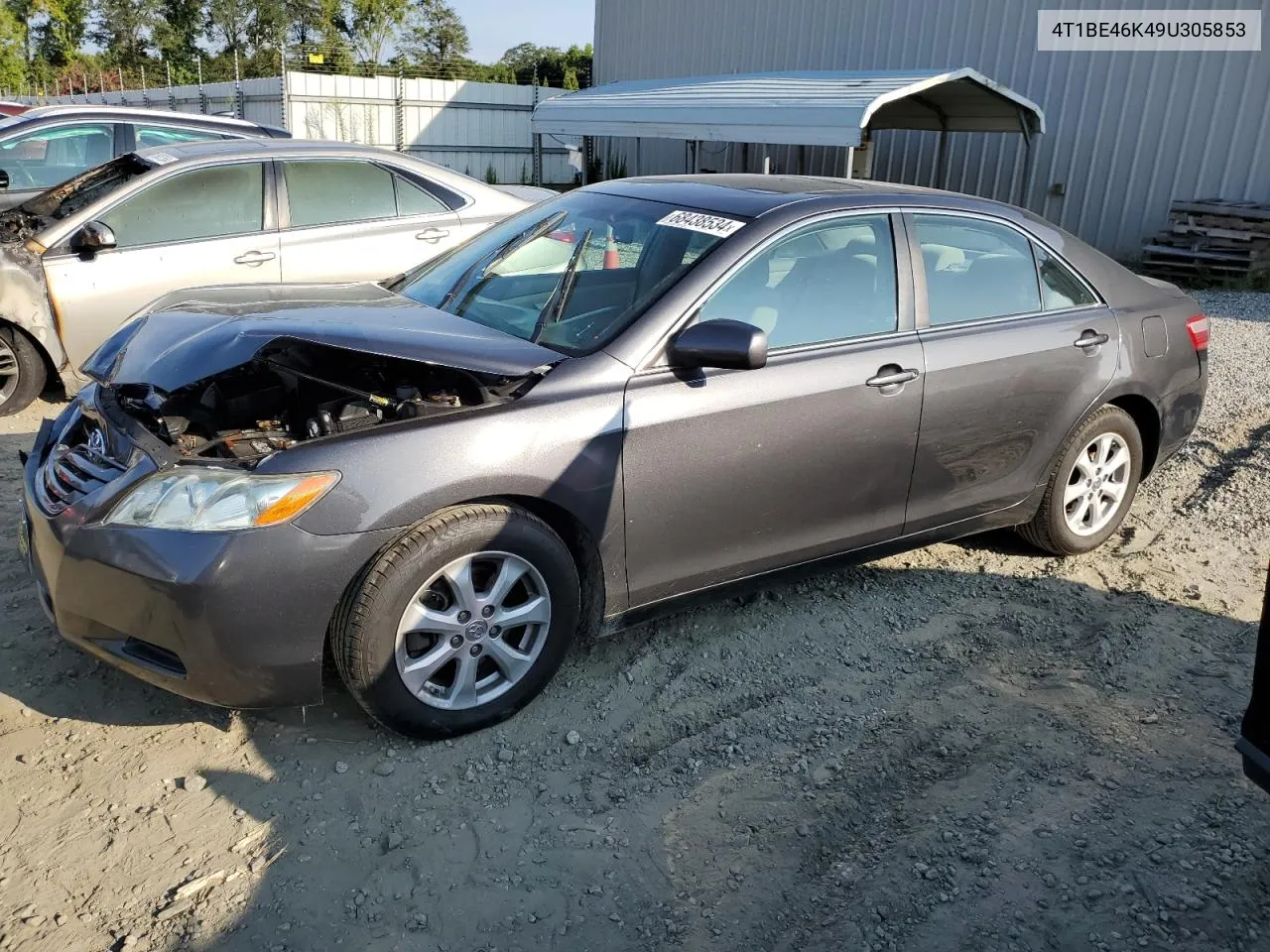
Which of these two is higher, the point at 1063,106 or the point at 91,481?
the point at 1063,106

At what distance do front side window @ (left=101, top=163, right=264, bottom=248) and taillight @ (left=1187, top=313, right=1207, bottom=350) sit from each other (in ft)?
17.4

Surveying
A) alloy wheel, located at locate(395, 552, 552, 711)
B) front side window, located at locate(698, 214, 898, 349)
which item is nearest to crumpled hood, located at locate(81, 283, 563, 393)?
alloy wheel, located at locate(395, 552, 552, 711)

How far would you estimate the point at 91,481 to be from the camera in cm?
310

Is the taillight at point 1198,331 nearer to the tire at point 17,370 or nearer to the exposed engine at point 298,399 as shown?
the exposed engine at point 298,399

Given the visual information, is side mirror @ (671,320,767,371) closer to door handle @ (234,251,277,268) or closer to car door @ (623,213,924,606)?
car door @ (623,213,924,606)

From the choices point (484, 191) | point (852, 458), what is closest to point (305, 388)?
point (852, 458)

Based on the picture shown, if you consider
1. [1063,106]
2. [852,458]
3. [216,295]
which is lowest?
[852,458]

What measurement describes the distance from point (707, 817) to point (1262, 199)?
1200cm

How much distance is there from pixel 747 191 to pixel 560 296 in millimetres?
847

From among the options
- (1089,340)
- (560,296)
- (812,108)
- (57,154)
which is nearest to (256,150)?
(57,154)

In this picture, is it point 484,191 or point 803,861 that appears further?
point 484,191

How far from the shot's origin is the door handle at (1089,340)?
4.26 metres

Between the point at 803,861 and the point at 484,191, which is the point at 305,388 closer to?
the point at 803,861

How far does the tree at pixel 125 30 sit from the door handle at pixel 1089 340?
5472cm
